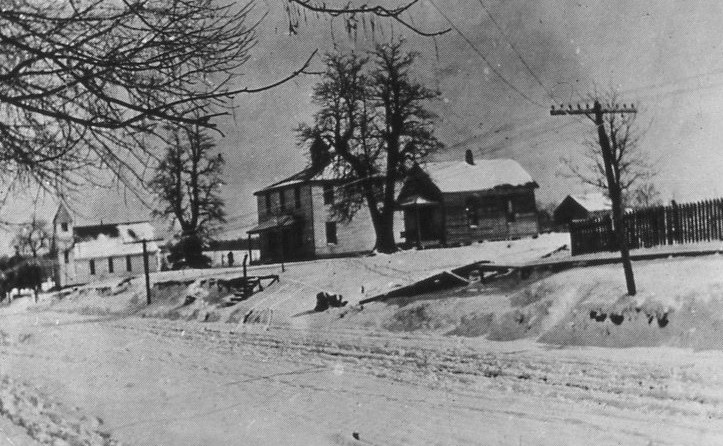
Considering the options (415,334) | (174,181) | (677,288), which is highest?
(174,181)

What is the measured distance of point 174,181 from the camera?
19.5 feet

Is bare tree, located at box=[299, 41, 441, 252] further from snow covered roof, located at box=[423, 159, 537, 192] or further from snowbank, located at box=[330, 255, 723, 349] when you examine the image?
snow covered roof, located at box=[423, 159, 537, 192]

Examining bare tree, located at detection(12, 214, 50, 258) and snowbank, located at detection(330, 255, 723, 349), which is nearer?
bare tree, located at detection(12, 214, 50, 258)

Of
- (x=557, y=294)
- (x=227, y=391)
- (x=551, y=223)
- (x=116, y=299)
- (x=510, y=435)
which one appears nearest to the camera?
(x=510, y=435)

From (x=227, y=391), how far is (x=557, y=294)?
844cm

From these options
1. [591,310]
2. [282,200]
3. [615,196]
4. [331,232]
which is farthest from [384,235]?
[591,310]

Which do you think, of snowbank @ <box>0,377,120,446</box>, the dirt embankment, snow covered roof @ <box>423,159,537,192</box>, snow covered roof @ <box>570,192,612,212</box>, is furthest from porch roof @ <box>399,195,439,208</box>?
snowbank @ <box>0,377,120,446</box>

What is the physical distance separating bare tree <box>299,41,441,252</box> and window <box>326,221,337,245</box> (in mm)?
2023

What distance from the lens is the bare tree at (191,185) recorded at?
4465mm

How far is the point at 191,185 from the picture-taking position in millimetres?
8273

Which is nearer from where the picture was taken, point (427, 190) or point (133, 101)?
point (133, 101)

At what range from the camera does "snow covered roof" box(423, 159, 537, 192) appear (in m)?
39.6

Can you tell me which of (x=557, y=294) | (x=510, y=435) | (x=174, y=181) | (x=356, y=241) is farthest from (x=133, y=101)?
(x=356, y=241)

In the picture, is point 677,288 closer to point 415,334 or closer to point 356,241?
point 415,334
